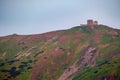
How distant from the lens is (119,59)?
7347 inches

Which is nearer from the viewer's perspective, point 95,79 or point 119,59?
point 95,79

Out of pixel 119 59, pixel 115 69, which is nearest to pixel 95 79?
pixel 115 69

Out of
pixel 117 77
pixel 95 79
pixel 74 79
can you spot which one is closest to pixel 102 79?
pixel 95 79

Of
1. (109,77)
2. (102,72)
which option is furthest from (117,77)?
(102,72)

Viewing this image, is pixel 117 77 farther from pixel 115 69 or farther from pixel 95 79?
pixel 95 79

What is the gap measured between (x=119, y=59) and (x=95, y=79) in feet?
111

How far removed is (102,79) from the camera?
6334 inches

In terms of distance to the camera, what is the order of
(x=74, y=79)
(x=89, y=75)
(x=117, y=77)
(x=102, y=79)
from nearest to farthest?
(x=117, y=77) < (x=102, y=79) < (x=89, y=75) < (x=74, y=79)

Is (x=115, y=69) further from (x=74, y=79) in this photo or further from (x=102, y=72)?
(x=74, y=79)

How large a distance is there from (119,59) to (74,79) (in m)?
40.0

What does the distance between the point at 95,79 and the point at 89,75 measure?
965cm

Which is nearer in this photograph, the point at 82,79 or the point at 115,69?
the point at 115,69

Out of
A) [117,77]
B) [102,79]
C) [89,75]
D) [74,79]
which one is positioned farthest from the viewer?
[74,79]

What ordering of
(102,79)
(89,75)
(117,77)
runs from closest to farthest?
(117,77)
(102,79)
(89,75)
